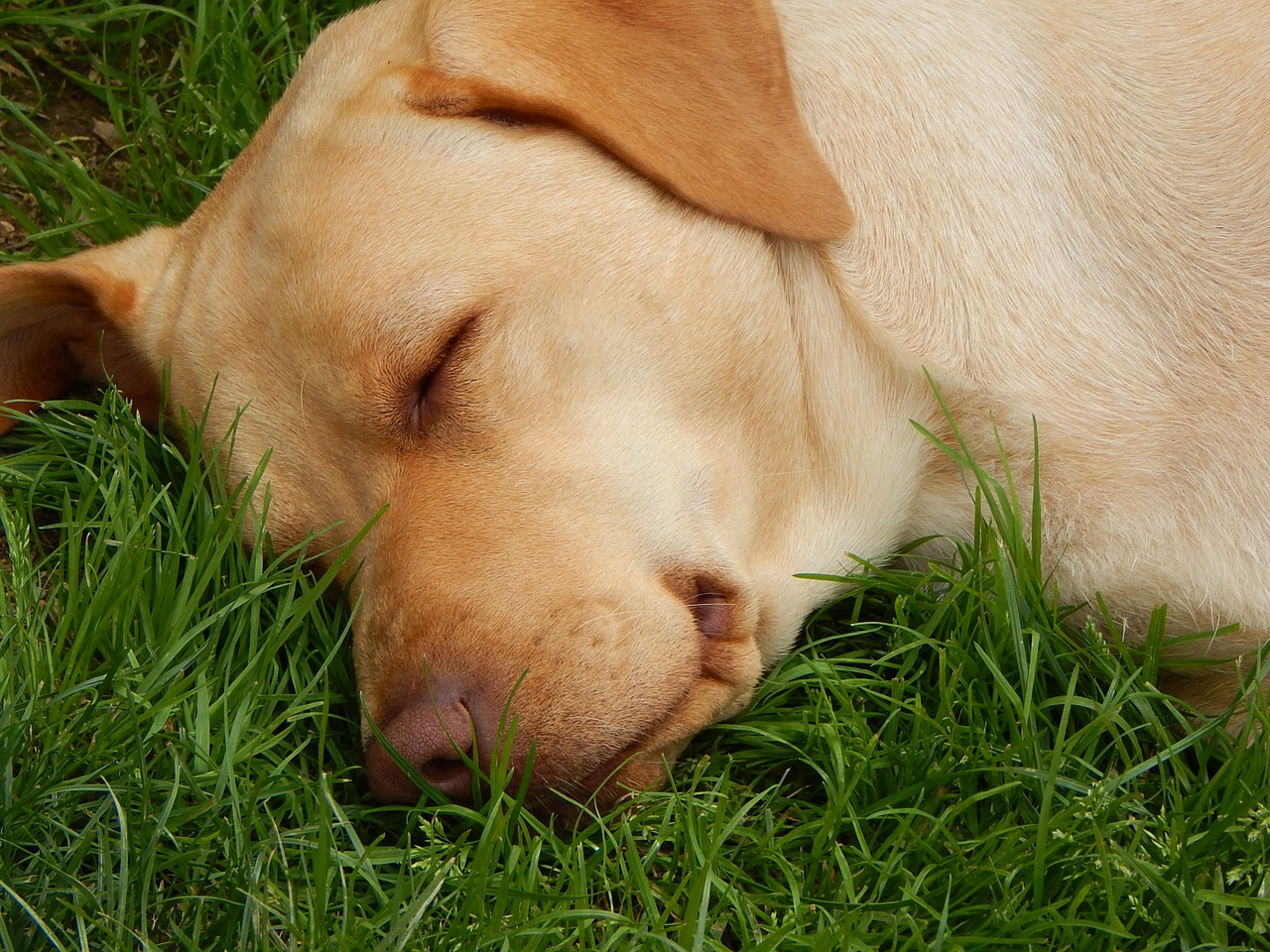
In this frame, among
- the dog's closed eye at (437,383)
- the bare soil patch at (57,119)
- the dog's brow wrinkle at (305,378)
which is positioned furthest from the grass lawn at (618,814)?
the bare soil patch at (57,119)

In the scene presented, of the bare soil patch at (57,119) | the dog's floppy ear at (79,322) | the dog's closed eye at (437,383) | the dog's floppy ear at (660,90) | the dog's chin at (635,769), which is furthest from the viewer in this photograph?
the bare soil patch at (57,119)

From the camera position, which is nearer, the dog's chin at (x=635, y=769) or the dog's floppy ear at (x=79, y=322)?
the dog's chin at (x=635, y=769)

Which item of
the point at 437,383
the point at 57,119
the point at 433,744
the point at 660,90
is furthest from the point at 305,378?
the point at 57,119

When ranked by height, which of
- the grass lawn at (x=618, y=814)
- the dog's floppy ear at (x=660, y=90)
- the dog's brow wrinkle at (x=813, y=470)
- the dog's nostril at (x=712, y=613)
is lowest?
the grass lawn at (x=618, y=814)

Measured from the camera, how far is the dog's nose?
247 centimetres

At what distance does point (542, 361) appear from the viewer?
271 cm

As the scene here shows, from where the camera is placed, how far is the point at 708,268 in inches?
114

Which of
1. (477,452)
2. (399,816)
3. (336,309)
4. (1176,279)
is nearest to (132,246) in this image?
(336,309)

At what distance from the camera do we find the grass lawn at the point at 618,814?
2488mm

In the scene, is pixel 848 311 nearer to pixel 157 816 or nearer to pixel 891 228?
pixel 891 228

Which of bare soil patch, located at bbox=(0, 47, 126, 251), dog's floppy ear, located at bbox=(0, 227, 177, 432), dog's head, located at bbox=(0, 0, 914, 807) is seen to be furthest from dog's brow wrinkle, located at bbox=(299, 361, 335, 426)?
bare soil patch, located at bbox=(0, 47, 126, 251)

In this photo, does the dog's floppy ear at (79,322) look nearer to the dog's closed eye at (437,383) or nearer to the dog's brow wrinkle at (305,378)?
the dog's brow wrinkle at (305,378)

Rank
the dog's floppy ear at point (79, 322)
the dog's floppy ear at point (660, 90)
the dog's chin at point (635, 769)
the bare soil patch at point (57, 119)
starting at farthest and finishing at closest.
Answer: the bare soil patch at point (57, 119) → the dog's floppy ear at point (79, 322) → the dog's floppy ear at point (660, 90) → the dog's chin at point (635, 769)

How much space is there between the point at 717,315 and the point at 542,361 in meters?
0.43
